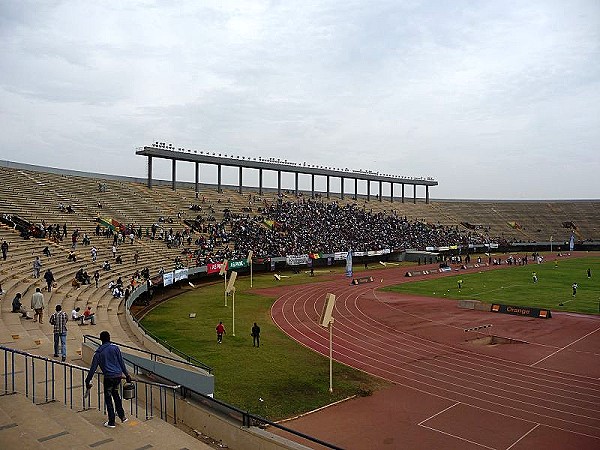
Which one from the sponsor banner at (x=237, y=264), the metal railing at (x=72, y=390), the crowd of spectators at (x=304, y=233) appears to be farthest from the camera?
the crowd of spectators at (x=304, y=233)

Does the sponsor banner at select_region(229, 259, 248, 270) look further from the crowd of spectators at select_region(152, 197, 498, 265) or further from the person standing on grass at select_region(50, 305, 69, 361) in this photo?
the person standing on grass at select_region(50, 305, 69, 361)

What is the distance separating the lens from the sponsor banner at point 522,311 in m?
33.2

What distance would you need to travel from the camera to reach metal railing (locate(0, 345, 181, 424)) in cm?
1033

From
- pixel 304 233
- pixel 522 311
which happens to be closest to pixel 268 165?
pixel 304 233

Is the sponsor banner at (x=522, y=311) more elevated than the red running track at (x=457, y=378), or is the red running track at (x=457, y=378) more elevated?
the sponsor banner at (x=522, y=311)

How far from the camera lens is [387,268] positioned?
66625 mm

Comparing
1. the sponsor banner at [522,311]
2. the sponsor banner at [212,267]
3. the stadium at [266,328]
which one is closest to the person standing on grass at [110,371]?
the stadium at [266,328]

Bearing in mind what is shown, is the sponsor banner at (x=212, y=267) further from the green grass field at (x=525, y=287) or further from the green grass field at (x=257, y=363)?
the green grass field at (x=525, y=287)

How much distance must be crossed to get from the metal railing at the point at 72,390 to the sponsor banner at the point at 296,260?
1842 inches

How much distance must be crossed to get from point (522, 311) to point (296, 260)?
29.8 m

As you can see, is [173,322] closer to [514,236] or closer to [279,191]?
[279,191]

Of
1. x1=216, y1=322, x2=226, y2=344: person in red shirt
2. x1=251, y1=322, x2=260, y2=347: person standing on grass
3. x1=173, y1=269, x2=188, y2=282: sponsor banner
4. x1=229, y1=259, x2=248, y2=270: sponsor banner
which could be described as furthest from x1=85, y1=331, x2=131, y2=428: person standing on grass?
x1=229, y1=259, x2=248, y2=270: sponsor banner

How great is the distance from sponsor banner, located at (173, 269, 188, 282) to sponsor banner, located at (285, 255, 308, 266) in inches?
688

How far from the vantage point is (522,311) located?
3422 cm
